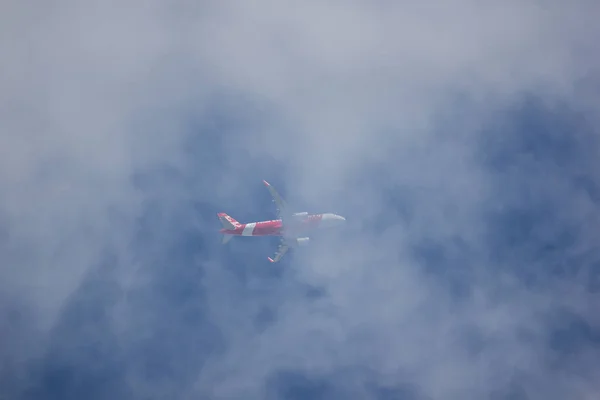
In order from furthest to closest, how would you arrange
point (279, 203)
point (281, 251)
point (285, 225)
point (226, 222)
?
point (281, 251) < point (226, 222) < point (285, 225) < point (279, 203)

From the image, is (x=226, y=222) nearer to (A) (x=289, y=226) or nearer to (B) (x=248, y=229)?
(B) (x=248, y=229)

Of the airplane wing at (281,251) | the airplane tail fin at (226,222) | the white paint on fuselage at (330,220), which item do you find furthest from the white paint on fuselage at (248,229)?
the white paint on fuselage at (330,220)

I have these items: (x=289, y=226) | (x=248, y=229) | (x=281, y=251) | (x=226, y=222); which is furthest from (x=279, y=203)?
(x=281, y=251)

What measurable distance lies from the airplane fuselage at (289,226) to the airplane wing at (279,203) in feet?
7.92

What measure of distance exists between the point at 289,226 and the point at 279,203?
701cm

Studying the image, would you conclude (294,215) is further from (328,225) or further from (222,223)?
(222,223)

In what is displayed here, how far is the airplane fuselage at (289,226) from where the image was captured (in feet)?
452

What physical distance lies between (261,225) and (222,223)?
11356 mm

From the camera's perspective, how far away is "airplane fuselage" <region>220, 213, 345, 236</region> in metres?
138

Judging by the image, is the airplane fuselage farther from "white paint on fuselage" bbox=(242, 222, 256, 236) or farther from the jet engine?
the jet engine

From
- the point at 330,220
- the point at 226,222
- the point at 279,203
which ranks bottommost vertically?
the point at 226,222

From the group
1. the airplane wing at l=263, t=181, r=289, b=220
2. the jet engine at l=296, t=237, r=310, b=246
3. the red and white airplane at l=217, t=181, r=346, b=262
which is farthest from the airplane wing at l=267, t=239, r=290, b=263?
the airplane wing at l=263, t=181, r=289, b=220

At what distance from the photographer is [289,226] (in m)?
138

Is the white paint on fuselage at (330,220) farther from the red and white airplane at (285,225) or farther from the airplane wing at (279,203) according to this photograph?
the airplane wing at (279,203)
